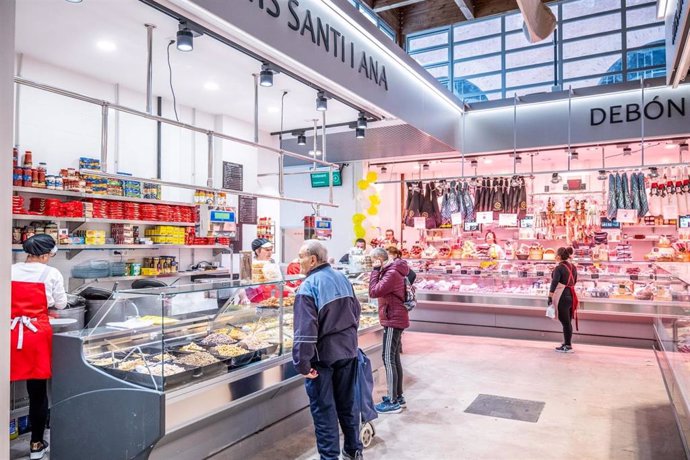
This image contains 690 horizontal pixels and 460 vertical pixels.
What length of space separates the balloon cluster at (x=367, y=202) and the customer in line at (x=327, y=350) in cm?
698

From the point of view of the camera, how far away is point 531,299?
8.73 m

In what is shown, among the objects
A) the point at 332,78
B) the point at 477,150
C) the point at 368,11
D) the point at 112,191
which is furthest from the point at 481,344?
the point at 368,11

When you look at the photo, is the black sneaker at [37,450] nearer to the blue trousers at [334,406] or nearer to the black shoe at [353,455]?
the blue trousers at [334,406]

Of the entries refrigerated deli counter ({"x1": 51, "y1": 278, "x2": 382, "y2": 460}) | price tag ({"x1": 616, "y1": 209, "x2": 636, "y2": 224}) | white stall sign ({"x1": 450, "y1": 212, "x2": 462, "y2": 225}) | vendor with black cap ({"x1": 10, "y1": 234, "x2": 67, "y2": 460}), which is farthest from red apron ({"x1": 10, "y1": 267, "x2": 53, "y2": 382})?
price tag ({"x1": 616, "y1": 209, "x2": 636, "y2": 224})

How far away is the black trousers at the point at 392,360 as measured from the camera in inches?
203

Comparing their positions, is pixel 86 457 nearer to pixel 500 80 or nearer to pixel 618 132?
pixel 618 132

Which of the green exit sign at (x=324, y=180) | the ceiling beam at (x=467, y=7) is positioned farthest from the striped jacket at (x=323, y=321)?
the green exit sign at (x=324, y=180)

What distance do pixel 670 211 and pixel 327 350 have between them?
9.47m

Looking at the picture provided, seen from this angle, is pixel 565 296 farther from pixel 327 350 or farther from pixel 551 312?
pixel 327 350

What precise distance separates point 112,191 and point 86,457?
3.89 m

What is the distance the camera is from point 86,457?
11.3ft

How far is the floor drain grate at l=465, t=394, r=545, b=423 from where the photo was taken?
507 cm

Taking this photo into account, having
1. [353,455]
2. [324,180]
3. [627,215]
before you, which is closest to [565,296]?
[627,215]

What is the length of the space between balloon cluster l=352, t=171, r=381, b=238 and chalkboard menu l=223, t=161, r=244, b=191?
291 centimetres
